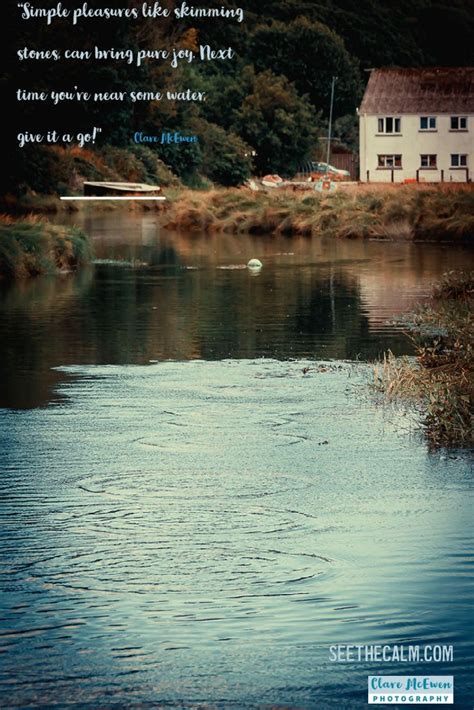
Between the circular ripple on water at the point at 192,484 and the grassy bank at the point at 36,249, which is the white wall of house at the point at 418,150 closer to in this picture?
the grassy bank at the point at 36,249

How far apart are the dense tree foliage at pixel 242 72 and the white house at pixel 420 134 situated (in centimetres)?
543

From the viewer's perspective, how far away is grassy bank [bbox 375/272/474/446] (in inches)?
626

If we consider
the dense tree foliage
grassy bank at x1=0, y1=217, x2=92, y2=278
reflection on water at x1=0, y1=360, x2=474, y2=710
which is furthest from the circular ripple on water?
the dense tree foliage

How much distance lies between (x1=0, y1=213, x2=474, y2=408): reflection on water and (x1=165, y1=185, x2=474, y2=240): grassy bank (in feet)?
22.0

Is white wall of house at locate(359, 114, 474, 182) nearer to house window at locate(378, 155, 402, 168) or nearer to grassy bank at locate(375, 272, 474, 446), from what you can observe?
house window at locate(378, 155, 402, 168)

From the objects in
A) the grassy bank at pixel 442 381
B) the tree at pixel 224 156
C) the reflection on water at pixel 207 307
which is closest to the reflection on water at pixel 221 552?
the grassy bank at pixel 442 381

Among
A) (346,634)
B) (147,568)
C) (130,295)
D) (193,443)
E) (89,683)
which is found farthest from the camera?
(130,295)

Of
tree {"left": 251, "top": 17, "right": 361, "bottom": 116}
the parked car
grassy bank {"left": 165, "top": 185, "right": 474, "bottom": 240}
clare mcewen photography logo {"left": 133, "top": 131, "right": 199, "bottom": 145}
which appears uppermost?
tree {"left": 251, "top": 17, "right": 361, "bottom": 116}

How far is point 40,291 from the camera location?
33.8 m

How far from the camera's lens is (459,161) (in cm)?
A: 9962

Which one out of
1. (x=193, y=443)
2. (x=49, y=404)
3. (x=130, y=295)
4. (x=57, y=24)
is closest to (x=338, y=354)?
(x=49, y=404)

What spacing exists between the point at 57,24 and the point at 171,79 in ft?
82.8

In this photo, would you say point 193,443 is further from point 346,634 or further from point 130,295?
point 130,295

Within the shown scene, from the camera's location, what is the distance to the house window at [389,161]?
9981 centimetres
